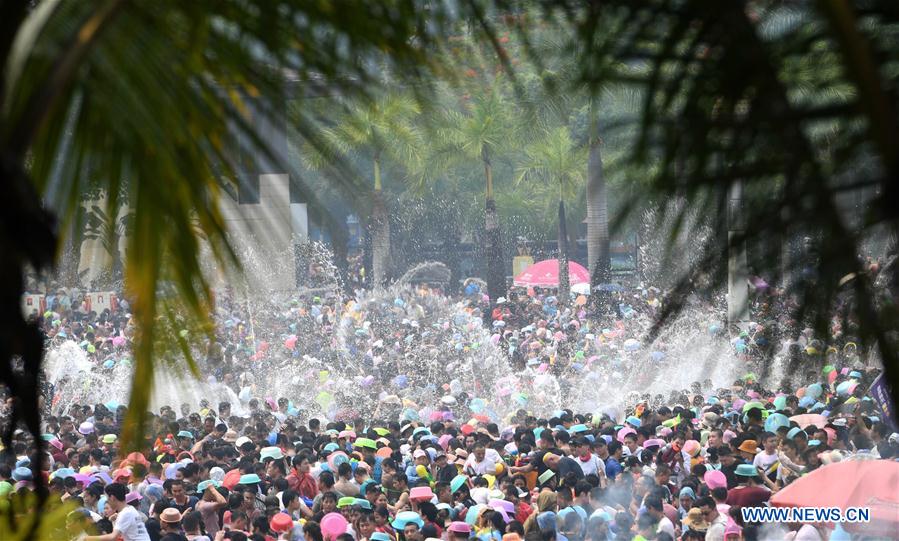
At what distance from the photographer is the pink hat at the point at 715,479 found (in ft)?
26.5

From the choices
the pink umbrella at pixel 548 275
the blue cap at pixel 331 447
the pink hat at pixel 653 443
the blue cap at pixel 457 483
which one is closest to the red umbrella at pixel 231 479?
the blue cap at pixel 331 447

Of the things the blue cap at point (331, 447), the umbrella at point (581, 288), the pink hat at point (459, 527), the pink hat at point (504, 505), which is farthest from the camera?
the umbrella at point (581, 288)

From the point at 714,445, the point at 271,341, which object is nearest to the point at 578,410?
the point at 714,445

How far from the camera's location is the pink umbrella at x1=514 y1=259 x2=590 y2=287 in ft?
99.7

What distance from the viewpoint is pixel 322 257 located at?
79.8 feet

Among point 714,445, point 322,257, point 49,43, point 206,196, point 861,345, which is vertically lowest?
point 714,445

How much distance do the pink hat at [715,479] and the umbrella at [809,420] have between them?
191 centimetres

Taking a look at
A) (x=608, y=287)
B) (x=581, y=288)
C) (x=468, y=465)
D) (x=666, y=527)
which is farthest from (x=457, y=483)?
(x=581, y=288)

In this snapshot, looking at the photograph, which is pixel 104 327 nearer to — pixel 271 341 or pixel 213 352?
pixel 271 341

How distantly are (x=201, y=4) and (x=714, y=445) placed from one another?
8.25 m

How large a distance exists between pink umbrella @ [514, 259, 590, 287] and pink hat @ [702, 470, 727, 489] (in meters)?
21.9

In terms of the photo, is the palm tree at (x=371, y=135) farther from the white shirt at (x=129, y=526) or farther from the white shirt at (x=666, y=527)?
the white shirt at (x=129, y=526)

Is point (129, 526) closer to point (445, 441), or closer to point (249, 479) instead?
point (249, 479)

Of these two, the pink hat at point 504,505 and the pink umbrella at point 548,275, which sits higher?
the pink umbrella at point 548,275
